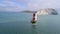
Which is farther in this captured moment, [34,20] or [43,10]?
[43,10]

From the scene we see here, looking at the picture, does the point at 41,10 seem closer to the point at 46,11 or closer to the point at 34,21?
the point at 46,11

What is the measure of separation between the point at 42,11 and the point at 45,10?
58 centimetres

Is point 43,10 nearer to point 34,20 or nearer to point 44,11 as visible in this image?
point 44,11

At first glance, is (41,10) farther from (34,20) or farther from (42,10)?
(34,20)

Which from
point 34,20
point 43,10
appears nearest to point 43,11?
point 43,10

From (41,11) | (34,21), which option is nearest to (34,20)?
(34,21)

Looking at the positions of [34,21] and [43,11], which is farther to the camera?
[43,11]

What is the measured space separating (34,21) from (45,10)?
979 centimetres

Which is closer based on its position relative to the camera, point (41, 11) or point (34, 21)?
point (34, 21)

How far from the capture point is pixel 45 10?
22047mm

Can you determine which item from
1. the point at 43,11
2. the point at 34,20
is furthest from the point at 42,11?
the point at 34,20

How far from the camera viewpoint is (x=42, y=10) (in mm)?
21906

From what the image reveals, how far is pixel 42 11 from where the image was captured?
2188cm

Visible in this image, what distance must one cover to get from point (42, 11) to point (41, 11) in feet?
1.03
